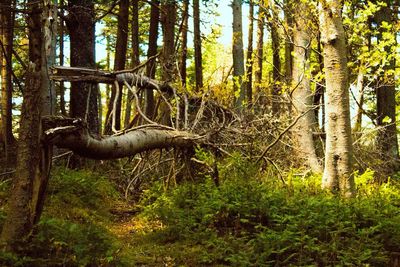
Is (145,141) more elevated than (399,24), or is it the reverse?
(399,24)

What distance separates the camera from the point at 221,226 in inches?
235

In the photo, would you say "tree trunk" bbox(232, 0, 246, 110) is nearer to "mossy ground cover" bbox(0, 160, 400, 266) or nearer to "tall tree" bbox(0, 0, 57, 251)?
"mossy ground cover" bbox(0, 160, 400, 266)

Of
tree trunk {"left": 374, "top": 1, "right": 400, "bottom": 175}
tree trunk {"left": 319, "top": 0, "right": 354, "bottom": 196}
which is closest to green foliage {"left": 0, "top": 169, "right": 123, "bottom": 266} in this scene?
tree trunk {"left": 319, "top": 0, "right": 354, "bottom": 196}

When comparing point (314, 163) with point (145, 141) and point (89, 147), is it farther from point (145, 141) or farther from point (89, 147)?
point (89, 147)

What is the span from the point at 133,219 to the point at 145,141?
164 centimetres

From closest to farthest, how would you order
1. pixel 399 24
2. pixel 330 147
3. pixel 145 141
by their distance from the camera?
1. pixel 145 141
2. pixel 330 147
3. pixel 399 24

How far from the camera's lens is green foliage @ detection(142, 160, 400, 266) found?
4.73 meters

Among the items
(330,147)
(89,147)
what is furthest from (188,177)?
(89,147)

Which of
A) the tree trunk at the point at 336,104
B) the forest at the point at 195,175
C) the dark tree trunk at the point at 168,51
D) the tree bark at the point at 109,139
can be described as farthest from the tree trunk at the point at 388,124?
the tree bark at the point at 109,139

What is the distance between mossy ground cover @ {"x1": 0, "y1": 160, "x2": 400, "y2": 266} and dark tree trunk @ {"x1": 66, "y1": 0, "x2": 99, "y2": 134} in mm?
1902

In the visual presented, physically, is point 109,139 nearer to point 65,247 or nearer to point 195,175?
point 65,247

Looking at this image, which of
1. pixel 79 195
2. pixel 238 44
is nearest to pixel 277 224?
pixel 79 195

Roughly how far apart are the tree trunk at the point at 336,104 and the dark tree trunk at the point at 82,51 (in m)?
4.88

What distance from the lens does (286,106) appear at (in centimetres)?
1041
